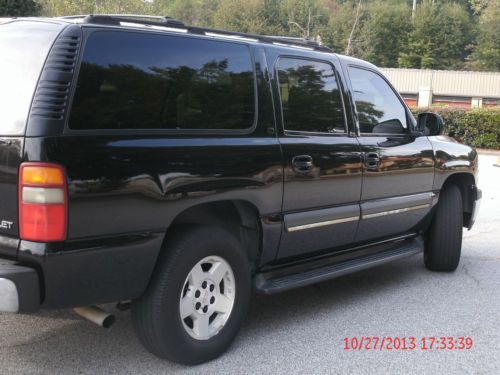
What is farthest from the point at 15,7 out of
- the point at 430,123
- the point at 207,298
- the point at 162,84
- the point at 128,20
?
the point at 207,298

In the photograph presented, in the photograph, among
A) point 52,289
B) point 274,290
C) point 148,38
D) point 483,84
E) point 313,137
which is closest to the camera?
point 52,289

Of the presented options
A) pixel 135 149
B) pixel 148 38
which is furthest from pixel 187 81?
pixel 135 149

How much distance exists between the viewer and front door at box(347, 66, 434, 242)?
5012 mm

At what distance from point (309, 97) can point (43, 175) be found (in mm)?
2269

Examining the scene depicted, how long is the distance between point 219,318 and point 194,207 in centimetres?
74

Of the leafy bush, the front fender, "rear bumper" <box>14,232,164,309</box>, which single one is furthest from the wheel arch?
the leafy bush

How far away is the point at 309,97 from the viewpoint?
15.2 ft

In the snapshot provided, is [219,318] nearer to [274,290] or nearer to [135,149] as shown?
[274,290]

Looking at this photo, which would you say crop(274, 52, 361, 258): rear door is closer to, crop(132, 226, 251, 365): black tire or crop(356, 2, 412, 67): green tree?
crop(132, 226, 251, 365): black tire

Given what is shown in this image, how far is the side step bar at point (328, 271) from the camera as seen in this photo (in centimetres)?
421

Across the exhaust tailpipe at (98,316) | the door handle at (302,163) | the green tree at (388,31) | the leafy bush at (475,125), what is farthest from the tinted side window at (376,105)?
the green tree at (388,31)

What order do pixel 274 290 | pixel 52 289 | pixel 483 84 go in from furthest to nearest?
pixel 483 84
pixel 274 290
pixel 52 289

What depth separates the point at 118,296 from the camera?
10.9 ft

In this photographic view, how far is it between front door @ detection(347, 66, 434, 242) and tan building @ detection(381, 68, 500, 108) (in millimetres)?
39736
